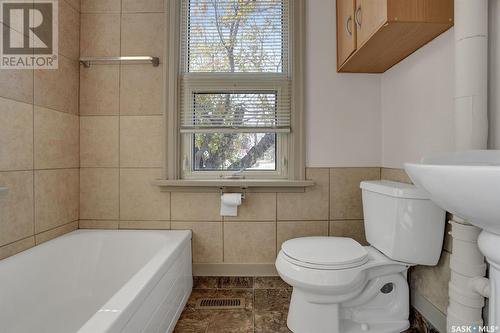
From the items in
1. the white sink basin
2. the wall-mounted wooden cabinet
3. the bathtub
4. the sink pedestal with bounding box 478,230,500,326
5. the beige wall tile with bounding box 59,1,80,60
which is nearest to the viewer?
the white sink basin

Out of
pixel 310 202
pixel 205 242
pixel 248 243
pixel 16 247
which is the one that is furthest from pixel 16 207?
pixel 310 202

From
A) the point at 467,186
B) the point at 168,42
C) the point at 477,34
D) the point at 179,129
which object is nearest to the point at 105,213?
the point at 179,129

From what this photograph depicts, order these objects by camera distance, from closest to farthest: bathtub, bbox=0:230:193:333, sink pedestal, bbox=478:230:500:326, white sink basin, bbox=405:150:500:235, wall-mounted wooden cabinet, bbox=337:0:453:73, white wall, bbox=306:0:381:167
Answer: white sink basin, bbox=405:150:500:235 < sink pedestal, bbox=478:230:500:326 < bathtub, bbox=0:230:193:333 < wall-mounted wooden cabinet, bbox=337:0:453:73 < white wall, bbox=306:0:381:167

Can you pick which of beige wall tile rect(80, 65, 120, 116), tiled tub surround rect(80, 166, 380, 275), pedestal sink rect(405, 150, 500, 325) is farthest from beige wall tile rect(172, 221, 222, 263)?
pedestal sink rect(405, 150, 500, 325)

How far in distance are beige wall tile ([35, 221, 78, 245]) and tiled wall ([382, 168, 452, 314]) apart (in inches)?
Answer: 81.2

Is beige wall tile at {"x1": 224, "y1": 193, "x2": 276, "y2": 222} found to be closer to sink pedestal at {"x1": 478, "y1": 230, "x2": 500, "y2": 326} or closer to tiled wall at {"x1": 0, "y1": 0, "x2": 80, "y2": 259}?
tiled wall at {"x1": 0, "y1": 0, "x2": 80, "y2": 259}

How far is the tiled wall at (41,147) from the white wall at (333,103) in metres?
1.54

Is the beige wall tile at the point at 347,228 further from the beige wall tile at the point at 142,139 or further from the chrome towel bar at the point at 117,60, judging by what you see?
the chrome towel bar at the point at 117,60

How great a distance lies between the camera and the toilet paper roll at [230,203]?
1711mm

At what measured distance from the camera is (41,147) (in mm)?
1548

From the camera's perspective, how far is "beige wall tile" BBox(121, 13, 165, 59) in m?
1.86

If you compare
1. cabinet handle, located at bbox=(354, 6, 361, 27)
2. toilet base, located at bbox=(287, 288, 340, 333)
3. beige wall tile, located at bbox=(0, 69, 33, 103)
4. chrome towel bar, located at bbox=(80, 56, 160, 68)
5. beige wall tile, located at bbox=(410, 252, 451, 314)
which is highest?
cabinet handle, located at bbox=(354, 6, 361, 27)

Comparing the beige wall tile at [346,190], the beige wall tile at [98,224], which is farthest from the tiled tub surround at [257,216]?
the beige wall tile at [98,224]

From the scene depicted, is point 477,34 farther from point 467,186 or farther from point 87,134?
point 87,134
